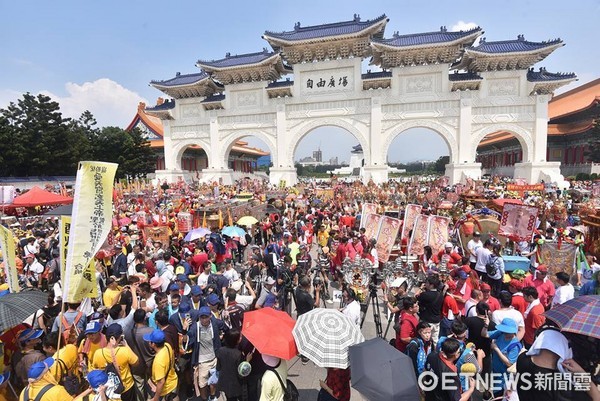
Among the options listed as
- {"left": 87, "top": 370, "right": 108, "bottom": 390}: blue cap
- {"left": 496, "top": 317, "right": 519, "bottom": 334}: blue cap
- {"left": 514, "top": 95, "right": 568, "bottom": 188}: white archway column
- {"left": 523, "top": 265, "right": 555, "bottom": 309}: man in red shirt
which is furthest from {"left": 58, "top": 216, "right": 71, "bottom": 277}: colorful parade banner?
{"left": 514, "top": 95, "right": 568, "bottom": 188}: white archway column

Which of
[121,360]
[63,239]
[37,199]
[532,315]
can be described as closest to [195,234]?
[63,239]

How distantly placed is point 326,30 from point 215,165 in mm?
16490

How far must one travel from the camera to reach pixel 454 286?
5016 mm

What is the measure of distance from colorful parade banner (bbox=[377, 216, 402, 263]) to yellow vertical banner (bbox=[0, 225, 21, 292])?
7.01m

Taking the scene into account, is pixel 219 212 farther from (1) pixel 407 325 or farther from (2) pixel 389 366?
(2) pixel 389 366

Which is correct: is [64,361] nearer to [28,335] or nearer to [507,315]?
[28,335]

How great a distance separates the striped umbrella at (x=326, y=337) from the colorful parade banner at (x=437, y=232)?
549cm

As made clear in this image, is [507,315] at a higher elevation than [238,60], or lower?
lower

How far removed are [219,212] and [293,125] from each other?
19729 mm

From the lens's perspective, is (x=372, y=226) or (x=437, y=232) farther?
(x=372, y=226)

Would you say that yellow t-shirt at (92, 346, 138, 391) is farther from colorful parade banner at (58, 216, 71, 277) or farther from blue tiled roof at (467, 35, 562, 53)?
blue tiled roof at (467, 35, 562, 53)

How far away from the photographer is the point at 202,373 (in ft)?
12.6

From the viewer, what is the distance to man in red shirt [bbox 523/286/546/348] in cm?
416

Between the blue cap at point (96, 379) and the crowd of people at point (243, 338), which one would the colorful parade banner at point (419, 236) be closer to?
the crowd of people at point (243, 338)
